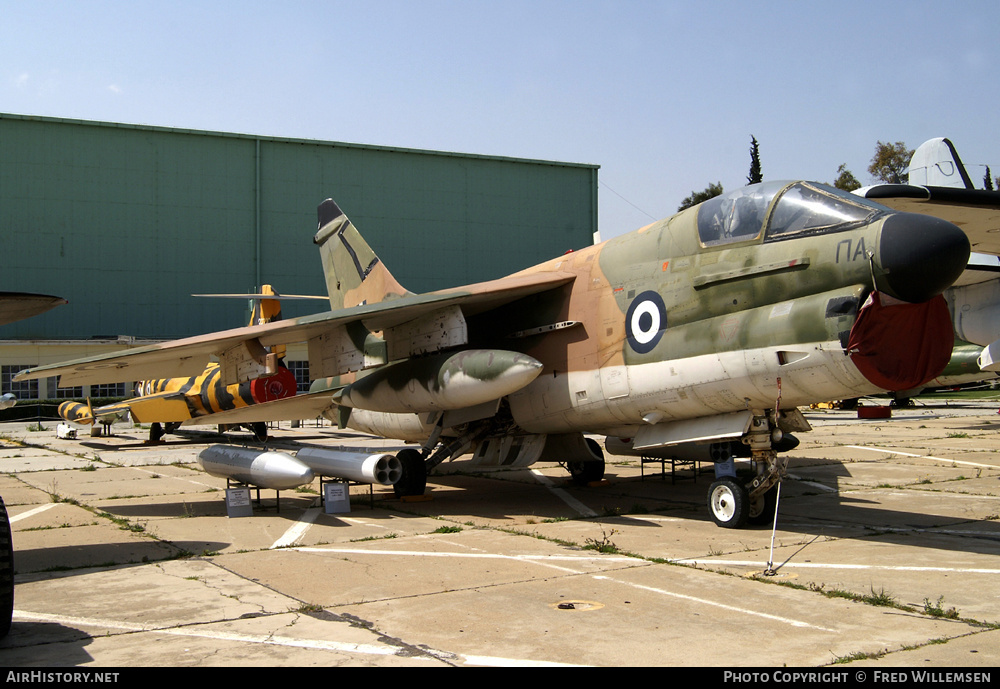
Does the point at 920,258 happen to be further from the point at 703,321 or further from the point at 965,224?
the point at 965,224

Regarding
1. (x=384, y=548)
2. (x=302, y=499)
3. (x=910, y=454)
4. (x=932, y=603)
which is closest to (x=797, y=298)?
(x=932, y=603)

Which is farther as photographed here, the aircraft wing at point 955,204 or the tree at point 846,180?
the tree at point 846,180

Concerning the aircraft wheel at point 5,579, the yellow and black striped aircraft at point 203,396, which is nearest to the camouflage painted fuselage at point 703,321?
the aircraft wheel at point 5,579

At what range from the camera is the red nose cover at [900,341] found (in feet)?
22.8

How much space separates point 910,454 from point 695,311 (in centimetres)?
931

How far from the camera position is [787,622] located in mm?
4918

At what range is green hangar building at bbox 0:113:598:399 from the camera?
1513 inches

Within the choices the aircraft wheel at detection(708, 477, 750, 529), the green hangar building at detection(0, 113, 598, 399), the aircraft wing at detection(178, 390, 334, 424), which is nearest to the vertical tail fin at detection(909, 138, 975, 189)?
the aircraft wheel at detection(708, 477, 750, 529)

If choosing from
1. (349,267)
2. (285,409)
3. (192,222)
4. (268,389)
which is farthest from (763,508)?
(192,222)

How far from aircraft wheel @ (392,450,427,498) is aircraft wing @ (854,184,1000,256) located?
701 cm

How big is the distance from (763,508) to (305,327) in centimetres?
603

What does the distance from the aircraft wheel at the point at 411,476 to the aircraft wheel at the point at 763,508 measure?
14.9ft

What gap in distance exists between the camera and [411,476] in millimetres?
11031

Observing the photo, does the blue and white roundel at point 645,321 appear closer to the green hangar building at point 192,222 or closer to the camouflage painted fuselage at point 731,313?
the camouflage painted fuselage at point 731,313
